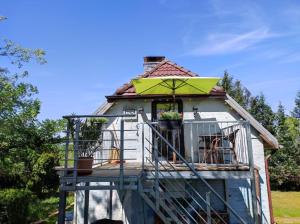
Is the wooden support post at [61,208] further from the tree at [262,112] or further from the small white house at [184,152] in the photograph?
the tree at [262,112]

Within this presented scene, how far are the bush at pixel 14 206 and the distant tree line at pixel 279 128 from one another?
23.9 metres

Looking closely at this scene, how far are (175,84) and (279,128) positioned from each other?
29.4 m

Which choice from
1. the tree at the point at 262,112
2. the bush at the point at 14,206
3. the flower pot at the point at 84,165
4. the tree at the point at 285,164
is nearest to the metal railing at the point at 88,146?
the flower pot at the point at 84,165

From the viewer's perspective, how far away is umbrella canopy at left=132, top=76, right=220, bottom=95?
29.1ft

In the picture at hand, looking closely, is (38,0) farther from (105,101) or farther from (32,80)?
(32,80)

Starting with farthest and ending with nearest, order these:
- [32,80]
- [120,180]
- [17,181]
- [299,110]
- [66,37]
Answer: [299,110], [17,181], [32,80], [66,37], [120,180]

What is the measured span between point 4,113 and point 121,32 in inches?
417

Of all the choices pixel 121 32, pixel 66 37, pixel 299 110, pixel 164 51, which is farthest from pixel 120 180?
pixel 299 110

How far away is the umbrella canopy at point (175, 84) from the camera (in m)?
8.86

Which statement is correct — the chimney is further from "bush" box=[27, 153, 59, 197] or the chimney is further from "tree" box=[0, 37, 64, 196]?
"bush" box=[27, 153, 59, 197]

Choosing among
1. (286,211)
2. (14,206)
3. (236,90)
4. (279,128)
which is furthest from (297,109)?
(14,206)

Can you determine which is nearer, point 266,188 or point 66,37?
point 266,188

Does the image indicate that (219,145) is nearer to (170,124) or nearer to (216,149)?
(216,149)

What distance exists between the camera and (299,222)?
1493 centimetres
